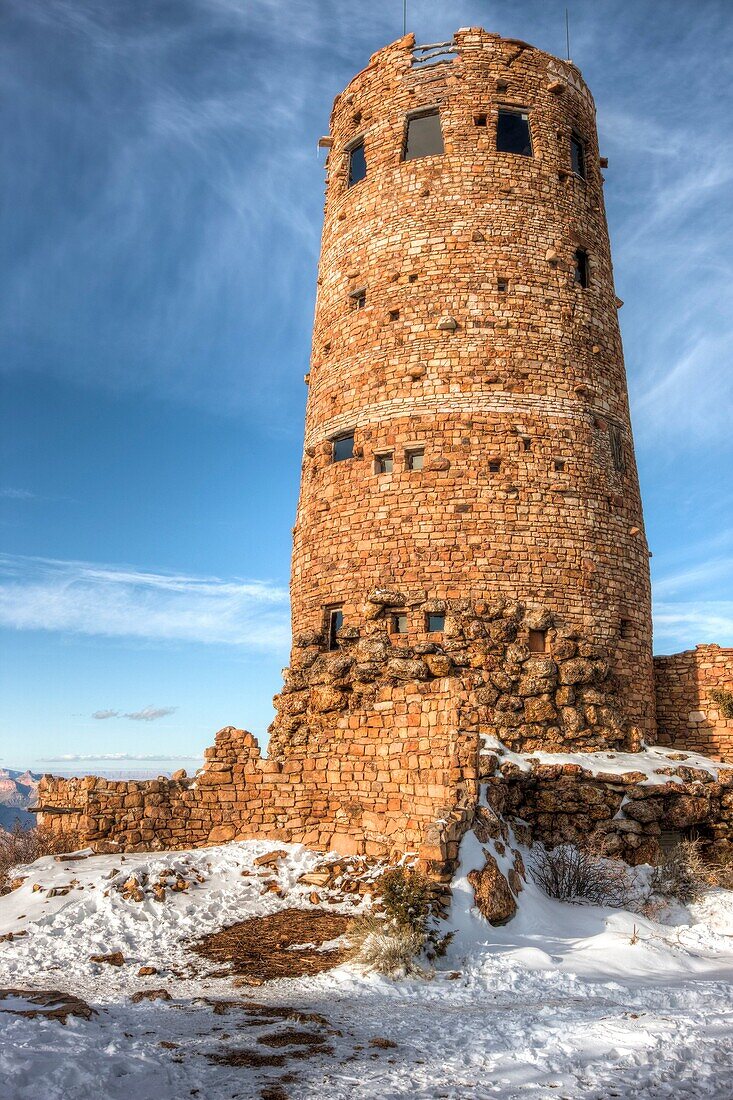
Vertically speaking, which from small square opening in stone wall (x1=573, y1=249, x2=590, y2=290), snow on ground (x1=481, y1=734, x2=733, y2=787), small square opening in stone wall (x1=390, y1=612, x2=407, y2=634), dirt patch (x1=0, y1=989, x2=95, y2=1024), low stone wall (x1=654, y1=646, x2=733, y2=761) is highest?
small square opening in stone wall (x1=573, y1=249, x2=590, y2=290)

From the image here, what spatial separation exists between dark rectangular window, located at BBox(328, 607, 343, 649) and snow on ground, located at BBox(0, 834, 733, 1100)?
522 centimetres

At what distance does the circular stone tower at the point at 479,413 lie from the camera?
14625mm

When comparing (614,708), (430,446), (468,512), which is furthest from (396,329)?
(614,708)

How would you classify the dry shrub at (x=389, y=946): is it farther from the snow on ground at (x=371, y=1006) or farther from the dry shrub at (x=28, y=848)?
the dry shrub at (x=28, y=848)

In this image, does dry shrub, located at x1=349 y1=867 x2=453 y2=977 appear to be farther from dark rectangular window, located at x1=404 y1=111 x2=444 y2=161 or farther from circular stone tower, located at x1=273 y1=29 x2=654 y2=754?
dark rectangular window, located at x1=404 y1=111 x2=444 y2=161

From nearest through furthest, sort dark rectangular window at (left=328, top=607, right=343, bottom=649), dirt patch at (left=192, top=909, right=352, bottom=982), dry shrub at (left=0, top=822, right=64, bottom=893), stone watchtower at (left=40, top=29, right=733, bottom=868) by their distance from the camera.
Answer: dirt patch at (left=192, top=909, right=352, bottom=982), stone watchtower at (left=40, top=29, right=733, bottom=868), dry shrub at (left=0, top=822, right=64, bottom=893), dark rectangular window at (left=328, top=607, right=343, bottom=649)

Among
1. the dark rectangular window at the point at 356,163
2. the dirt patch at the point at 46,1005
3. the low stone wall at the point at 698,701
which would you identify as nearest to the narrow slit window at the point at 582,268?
the dark rectangular window at the point at 356,163

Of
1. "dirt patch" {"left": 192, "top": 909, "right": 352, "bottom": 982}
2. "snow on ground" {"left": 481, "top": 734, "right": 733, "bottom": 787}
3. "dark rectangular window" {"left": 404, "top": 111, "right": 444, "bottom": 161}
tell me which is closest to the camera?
"dirt patch" {"left": 192, "top": 909, "right": 352, "bottom": 982}

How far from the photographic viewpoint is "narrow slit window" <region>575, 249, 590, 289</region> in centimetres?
1752

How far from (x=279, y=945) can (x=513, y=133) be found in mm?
16660

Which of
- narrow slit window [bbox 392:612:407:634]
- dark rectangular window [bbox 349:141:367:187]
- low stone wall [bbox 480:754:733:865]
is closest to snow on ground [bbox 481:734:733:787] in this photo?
low stone wall [bbox 480:754:733:865]

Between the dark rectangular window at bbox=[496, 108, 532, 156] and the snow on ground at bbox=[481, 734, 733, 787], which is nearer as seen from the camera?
the snow on ground at bbox=[481, 734, 733, 787]

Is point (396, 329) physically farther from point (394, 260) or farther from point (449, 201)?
point (449, 201)

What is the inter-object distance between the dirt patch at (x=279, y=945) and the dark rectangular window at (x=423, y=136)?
15299mm
